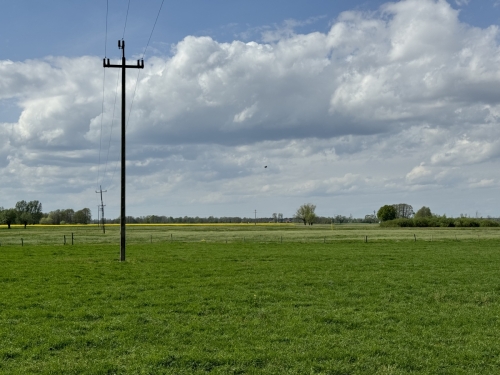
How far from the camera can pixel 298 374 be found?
Result: 936 centimetres

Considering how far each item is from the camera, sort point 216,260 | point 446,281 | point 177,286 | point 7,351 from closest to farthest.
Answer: point 7,351 < point 177,286 < point 446,281 < point 216,260

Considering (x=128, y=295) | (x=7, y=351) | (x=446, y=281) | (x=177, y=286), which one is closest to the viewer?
(x=7, y=351)

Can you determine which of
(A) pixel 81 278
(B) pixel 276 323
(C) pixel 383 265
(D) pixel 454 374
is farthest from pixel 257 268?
(D) pixel 454 374

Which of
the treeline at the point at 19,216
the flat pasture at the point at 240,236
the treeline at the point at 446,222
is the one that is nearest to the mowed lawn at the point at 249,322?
the flat pasture at the point at 240,236

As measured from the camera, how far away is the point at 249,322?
1344 centimetres

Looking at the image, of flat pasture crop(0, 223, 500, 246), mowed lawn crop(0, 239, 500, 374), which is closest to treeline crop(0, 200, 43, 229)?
flat pasture crop(0, 223, 500, 246)

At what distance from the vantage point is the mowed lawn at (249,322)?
32.8ft

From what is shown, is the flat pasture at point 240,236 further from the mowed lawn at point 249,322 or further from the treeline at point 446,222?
the treeline at point 446,222

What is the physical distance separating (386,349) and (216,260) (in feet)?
71.3

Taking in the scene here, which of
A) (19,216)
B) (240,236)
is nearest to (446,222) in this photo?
(240,236)

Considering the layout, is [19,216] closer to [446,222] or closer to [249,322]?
[446,222]

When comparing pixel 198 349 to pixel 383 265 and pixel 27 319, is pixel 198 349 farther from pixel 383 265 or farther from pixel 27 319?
pixel 383 265

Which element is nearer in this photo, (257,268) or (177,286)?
(177,286)

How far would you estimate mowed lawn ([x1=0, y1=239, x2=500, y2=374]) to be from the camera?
9.99 m
